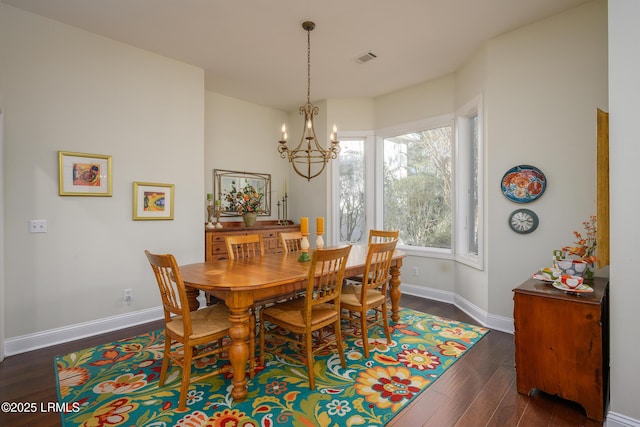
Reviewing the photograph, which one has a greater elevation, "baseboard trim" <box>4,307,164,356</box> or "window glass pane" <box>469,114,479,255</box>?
"window glass pane" <box>469,114,479,255</box>

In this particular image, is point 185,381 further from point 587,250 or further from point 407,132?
point 407,132

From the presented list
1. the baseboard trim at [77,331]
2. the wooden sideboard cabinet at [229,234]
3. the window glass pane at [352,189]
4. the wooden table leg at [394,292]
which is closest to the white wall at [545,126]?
the wooden table leg at [394,292]

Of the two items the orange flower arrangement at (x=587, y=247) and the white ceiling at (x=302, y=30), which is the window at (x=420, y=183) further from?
the orange flower arrangement at (x=587, y=247)

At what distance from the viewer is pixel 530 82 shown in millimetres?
3039

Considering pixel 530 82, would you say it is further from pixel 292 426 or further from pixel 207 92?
pixel 207 92

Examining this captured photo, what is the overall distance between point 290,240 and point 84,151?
2.31 meters

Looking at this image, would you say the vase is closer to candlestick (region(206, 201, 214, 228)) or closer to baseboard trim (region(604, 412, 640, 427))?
candlestick (region(206, 201, 214, 228))

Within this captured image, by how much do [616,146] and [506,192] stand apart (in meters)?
1.42

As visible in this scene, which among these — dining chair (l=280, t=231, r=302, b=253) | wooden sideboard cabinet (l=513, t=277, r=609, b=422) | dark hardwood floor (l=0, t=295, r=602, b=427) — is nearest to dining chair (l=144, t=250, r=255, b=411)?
dark hardwood floor (l=0, t=295, r=602, b=427)

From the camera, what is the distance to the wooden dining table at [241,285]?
202 cm

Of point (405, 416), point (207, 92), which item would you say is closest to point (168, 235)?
point (207, 92)

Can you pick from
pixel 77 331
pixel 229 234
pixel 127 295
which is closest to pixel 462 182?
pixel 229 234

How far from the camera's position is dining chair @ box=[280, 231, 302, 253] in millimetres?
3561

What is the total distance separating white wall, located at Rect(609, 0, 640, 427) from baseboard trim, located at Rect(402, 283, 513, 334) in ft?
4.80
